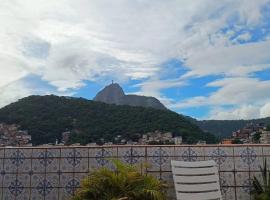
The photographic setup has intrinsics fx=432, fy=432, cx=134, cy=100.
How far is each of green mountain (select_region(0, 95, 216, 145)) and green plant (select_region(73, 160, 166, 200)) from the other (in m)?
11.6

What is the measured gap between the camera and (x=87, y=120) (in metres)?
21.9

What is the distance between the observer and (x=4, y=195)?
5.75m

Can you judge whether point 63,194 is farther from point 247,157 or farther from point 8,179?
point 247,157

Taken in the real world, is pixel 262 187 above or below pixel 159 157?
below

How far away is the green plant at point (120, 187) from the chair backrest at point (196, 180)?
0.92 ft

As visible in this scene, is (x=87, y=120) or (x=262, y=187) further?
(x=87, y=120)

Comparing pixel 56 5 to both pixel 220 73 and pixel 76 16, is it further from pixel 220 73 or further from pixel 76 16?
pixel 220 73

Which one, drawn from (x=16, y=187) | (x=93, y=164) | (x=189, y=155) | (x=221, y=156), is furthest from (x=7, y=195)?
(x=221, y=156)

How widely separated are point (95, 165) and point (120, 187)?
96 centimetres

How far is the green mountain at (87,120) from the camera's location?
18.4m

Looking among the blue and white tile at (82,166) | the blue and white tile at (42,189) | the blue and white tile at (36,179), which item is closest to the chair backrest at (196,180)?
the blue and white tile at (82,166)

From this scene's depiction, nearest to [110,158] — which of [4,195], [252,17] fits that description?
[4,195]

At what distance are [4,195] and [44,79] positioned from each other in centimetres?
835

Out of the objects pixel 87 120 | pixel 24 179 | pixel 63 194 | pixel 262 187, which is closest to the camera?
pixel 262 187
